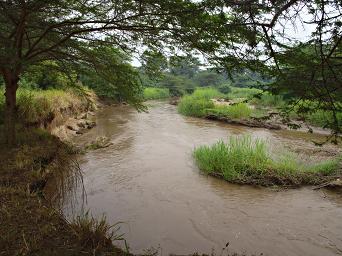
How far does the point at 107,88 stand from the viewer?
630 cm

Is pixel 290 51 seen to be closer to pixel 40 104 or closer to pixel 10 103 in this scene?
pixel 10 103

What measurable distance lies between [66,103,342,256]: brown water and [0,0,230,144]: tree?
238 centimetres

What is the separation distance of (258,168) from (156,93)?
1030 inches

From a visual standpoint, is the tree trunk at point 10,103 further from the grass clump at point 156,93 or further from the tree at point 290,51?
the grass clump at point 156,93

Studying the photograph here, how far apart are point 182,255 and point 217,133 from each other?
9226 millimetres

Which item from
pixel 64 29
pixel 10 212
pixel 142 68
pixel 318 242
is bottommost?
pixel 318 242

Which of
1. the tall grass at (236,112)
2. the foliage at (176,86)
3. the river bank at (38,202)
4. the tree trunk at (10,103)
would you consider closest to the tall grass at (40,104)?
the river bank at (38,202)

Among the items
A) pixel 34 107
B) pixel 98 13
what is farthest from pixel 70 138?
pixel 98 13

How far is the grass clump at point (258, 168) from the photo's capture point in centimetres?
692

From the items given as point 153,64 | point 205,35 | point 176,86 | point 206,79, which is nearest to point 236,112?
point 153,64

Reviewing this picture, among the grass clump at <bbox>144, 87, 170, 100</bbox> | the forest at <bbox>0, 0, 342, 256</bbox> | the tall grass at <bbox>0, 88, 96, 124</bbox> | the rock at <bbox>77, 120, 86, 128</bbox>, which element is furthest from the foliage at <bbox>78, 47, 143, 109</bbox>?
the grass clump at <bbox>144, 87, 170, 100</bbox>

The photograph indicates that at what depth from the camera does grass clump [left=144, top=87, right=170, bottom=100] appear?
31427mm

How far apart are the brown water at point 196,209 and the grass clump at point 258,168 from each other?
283 millimetres

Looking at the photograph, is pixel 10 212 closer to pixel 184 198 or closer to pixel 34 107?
pixel 184 198
